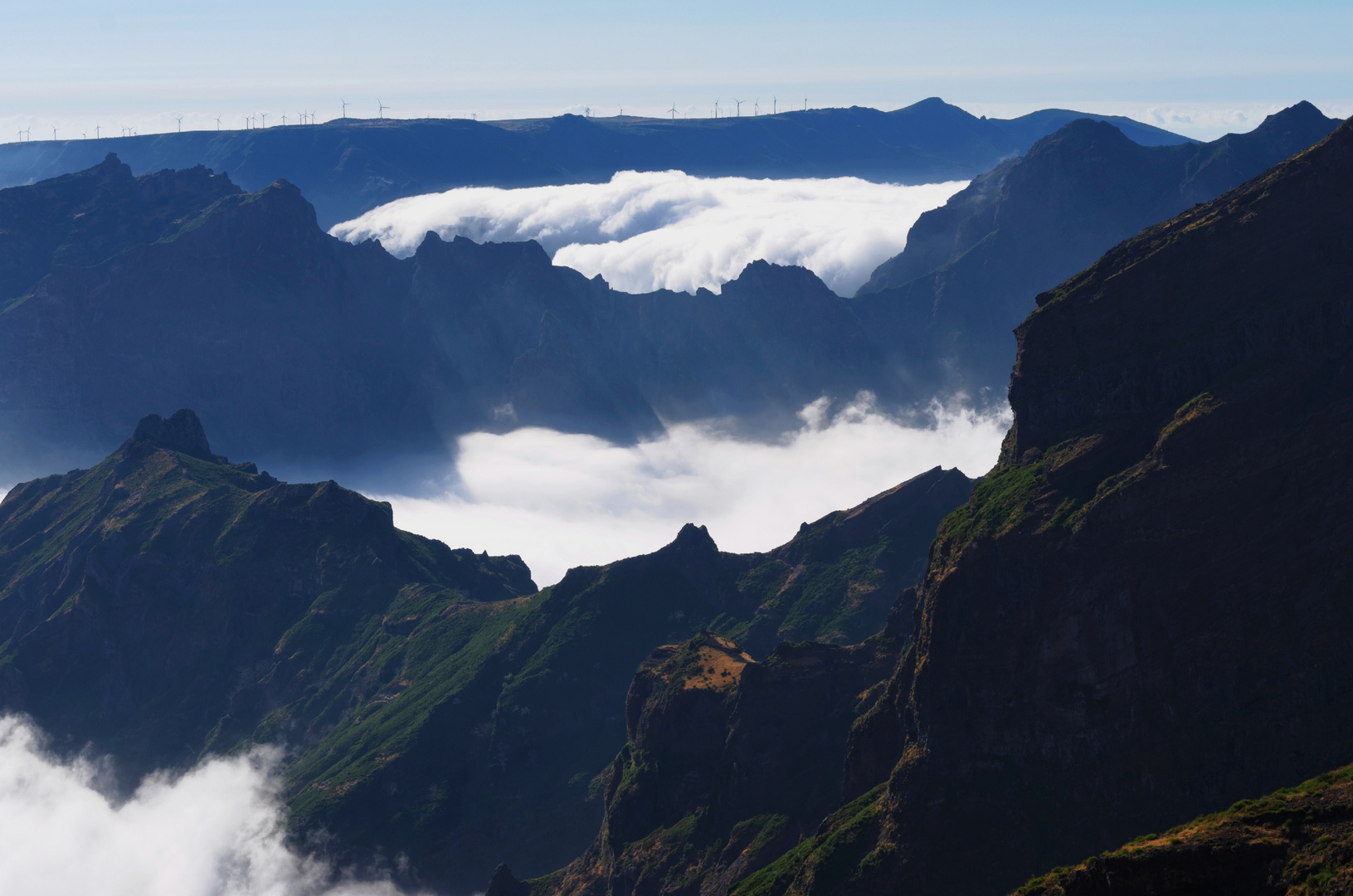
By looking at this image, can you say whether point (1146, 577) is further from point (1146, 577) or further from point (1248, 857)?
point (1248, 857)

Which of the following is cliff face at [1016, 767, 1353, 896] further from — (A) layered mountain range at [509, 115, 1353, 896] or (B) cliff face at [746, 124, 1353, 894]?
(B) cliff face at [746, 124, 1353, 894]

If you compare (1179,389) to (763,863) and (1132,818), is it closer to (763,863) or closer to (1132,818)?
(1132,818)

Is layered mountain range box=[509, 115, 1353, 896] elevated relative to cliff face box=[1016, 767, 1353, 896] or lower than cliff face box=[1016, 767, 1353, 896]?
elevated

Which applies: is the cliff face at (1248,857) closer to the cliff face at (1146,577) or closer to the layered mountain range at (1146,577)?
the layered mountain range at (1146,577)

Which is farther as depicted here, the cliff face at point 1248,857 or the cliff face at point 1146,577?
the cliff face at point 1146,577

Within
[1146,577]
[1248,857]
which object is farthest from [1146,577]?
[1248,857]

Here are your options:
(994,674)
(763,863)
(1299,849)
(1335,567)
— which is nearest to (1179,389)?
(1335,567)

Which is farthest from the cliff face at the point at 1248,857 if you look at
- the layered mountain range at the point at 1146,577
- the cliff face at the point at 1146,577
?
the cliff face at the point at 1146,577

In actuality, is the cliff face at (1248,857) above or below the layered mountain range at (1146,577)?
below

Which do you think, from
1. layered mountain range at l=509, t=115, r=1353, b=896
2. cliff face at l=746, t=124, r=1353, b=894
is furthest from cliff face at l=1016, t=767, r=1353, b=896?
cliff face at l=746, t=124, r=1353, b=894
